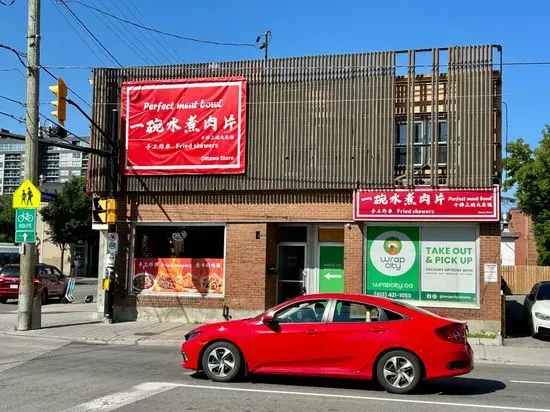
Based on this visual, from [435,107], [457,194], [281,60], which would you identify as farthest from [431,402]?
[281,60]

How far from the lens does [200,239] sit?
18312 mm

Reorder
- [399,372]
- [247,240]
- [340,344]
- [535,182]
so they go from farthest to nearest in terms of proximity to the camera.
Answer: [535,182]
[247,240]
[340,344]
[399,372]

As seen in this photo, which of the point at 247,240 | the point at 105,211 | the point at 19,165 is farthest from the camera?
the point at 19,165

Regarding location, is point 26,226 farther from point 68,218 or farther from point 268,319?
point 68,218

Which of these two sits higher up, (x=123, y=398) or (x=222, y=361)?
(x=222, y=361)

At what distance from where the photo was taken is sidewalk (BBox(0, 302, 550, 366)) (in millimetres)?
13203

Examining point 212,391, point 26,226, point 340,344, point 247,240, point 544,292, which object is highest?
point 26,226

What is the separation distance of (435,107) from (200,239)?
7.74m

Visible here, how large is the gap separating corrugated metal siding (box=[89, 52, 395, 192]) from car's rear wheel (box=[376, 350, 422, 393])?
8606 mm

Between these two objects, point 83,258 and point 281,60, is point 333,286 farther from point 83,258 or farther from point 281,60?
point 83,258

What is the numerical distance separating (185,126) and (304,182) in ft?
Result: 13.2

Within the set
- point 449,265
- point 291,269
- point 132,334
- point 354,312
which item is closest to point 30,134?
point 132,334

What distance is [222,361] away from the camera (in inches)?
360

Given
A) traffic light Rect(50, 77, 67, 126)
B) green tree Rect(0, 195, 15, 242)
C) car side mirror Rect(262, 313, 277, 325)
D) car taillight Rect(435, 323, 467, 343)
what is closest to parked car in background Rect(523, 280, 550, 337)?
car taillight Rect(435, 323, 467, 343)
